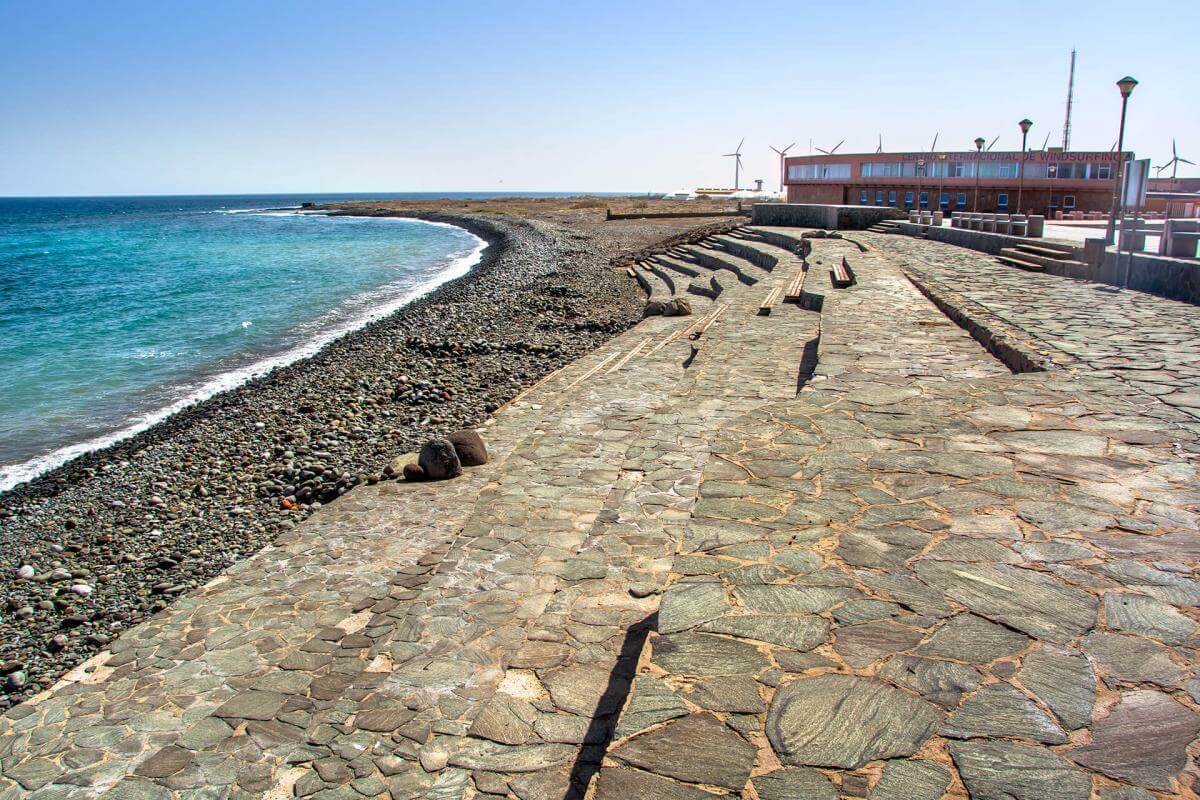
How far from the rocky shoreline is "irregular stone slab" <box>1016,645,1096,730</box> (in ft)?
23.2

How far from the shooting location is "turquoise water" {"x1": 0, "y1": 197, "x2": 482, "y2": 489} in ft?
50.1

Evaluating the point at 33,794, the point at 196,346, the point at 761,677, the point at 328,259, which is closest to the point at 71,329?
the point at 196,346

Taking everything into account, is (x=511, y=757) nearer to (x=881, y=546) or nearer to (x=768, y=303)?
(x=881, y=546)

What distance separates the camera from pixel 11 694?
19.9ft

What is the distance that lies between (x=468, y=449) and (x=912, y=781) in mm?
7447

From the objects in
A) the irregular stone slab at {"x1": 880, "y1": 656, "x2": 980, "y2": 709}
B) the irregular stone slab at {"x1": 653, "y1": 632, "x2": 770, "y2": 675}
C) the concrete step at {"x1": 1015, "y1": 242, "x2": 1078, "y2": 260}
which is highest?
the concrete step at {"x1": 1015, "y1": 242, "x2": 1078, "y2": 260}

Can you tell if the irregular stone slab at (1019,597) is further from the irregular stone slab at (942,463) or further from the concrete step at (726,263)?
the concrete step at (726,263)

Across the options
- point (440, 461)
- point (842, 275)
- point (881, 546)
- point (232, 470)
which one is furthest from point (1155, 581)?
point (842, 275)

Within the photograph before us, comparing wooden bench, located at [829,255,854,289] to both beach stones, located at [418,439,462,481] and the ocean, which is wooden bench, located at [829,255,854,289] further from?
the ocean

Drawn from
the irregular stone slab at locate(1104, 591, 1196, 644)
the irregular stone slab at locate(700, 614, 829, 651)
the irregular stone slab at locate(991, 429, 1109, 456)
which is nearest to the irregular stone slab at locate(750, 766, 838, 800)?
the irregular stone slab at locate(700, 614, 829, 651)

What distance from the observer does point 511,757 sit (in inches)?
151

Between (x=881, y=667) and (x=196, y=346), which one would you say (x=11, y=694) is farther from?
(x=196, y=346)

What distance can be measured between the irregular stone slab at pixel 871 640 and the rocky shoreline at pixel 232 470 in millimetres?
6384

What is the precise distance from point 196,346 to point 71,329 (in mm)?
7183
